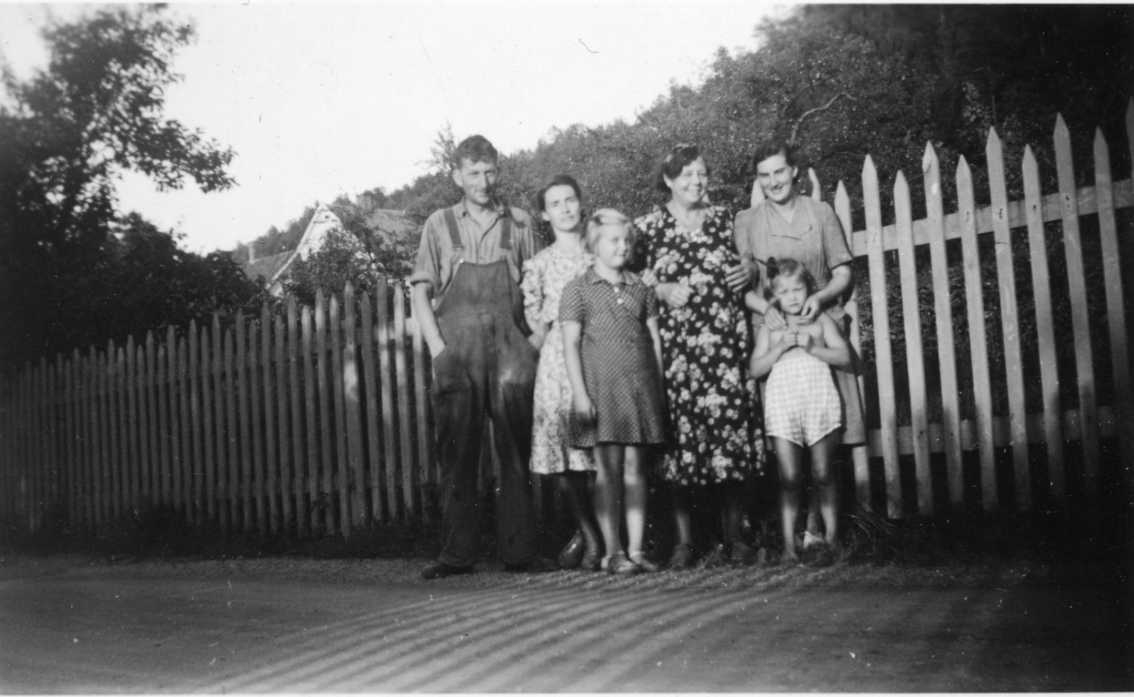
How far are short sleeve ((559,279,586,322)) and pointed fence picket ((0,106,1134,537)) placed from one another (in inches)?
49.4

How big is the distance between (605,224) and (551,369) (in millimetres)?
716

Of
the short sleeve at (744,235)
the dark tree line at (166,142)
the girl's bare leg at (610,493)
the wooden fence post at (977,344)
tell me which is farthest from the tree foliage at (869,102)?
the girl's bare leg at (610,493)

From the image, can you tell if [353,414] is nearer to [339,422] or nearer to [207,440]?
[339,422]

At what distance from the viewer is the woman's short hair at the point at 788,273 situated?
4691 millimetres

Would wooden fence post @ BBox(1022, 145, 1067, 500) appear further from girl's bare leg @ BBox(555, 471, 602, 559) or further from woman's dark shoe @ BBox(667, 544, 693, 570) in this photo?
girl's bare leg @ BBox(555, 471, 602, 559)

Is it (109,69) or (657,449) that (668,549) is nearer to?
(657,449)

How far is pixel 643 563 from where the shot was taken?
4.52 meters

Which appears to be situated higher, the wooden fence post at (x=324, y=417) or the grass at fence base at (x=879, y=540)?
the wooden fence post at (x=324, y=417)

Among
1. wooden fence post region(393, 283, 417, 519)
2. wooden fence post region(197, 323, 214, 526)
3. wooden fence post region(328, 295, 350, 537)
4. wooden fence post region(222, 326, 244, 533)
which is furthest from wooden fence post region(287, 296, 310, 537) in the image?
wooden fence post region(393, 283, 417, 519)

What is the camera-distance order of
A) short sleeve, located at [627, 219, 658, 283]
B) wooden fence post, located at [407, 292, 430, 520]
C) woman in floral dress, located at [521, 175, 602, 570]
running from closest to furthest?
woman in floral dress, located at [521, 175, 602, 570], short sleeve, located at [627, 219, 658, 283], wooden fence post, located at [407, 292, 430, 520]

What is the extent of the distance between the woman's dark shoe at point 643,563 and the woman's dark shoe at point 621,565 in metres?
0.02

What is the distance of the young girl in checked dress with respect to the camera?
4574 millimetres

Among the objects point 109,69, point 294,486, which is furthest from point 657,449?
point 109,69

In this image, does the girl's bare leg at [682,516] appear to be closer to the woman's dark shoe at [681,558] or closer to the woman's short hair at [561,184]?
the woman's dark shoe at [681,558]
